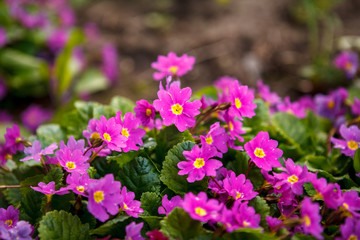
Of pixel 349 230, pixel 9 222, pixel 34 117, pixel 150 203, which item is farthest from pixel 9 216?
pixel 34 117

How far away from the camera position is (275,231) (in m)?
1.01

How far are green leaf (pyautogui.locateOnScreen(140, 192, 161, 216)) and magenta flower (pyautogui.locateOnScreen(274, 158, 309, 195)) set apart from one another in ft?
1.14

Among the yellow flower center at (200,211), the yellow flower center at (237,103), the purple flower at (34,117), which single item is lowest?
the purple flower at (34,117)

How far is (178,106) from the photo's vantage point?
46.8 inches

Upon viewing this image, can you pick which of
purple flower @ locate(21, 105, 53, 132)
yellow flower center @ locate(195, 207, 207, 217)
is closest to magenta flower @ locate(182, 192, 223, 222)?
yellow flower center @ locate(195, 207, 207, 217)

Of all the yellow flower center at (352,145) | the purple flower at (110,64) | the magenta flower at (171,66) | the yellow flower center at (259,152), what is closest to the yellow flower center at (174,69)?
the magenta flower at (171,66)

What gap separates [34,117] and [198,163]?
2286 millimetres

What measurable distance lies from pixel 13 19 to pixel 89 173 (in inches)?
103

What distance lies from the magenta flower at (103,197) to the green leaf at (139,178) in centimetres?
20

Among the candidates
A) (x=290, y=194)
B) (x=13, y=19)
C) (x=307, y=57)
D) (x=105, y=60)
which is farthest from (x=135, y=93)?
(x=290, y=194)

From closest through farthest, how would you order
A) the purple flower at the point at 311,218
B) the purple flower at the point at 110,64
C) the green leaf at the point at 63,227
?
1. the purple flower at the point at 311,218
2. the green leaf at the point at 63,227
3. the purple flower at the point at 110,64

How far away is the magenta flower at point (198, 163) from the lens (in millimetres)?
Result: 1103

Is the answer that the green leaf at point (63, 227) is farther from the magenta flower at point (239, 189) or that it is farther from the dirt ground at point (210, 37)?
the dirt ground at point (210, 37)

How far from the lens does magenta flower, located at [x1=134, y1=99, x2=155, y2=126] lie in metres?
1.24
